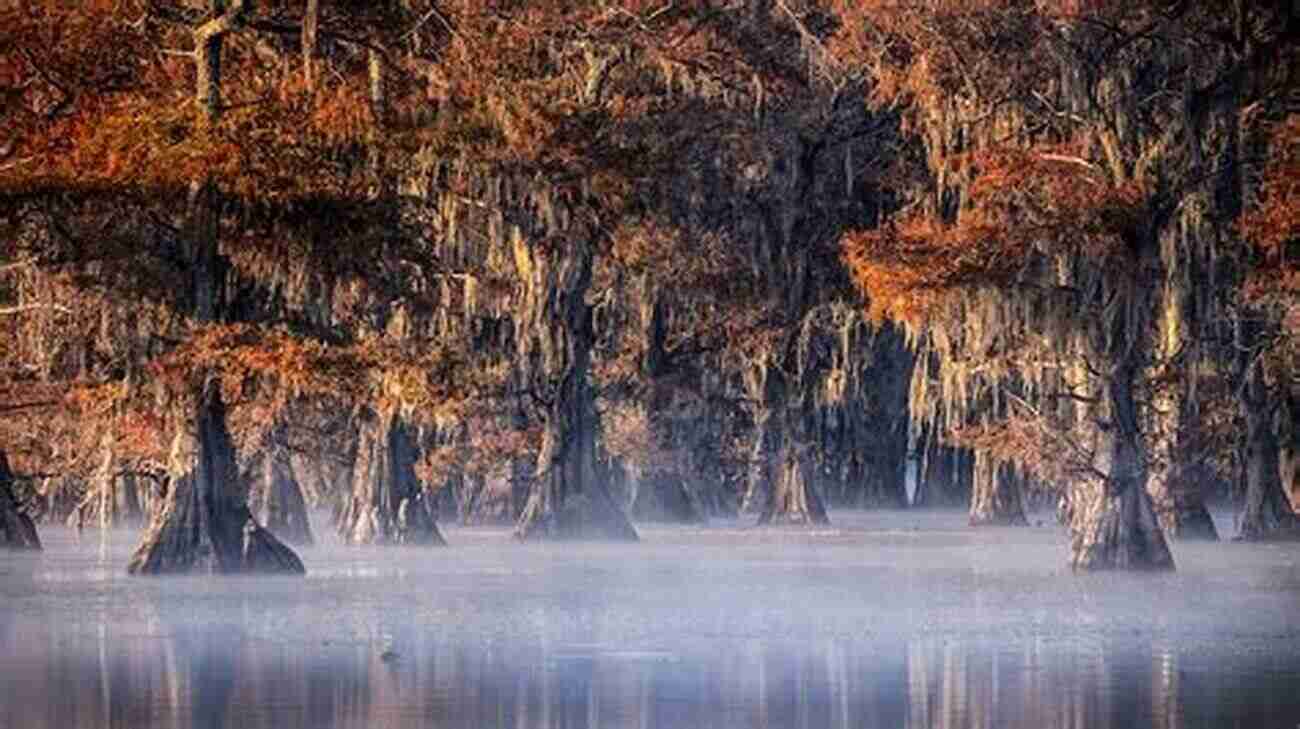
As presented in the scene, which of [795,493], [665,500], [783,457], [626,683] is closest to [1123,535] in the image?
[626,683]

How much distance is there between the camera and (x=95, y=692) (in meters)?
20.3

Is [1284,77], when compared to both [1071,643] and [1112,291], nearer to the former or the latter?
[1112,291]

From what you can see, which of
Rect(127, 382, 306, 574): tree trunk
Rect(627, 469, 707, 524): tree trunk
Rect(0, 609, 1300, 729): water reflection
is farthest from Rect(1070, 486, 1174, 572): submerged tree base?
Rect(627, 469, 707, 524): tree trunk

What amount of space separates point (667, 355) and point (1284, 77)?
22233 millimetres

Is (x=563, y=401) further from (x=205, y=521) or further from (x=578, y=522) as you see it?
(x=205, y=521)

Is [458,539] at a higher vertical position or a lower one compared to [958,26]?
lower

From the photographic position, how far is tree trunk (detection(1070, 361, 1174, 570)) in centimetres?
3781

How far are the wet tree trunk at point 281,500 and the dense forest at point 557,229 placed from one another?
0.25 feet

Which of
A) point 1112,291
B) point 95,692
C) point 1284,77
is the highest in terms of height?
point 1284,77

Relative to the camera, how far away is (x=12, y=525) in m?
44.4

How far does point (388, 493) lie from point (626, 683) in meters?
28.4

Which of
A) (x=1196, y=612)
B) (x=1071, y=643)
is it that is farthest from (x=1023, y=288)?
(x=1071, y=643)

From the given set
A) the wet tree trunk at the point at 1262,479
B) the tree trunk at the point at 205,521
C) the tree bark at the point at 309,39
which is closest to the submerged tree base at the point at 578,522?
the wet tree trunk at the point at 1262,479

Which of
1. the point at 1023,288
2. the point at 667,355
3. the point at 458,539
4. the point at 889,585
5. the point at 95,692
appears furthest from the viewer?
the point at 667,355
